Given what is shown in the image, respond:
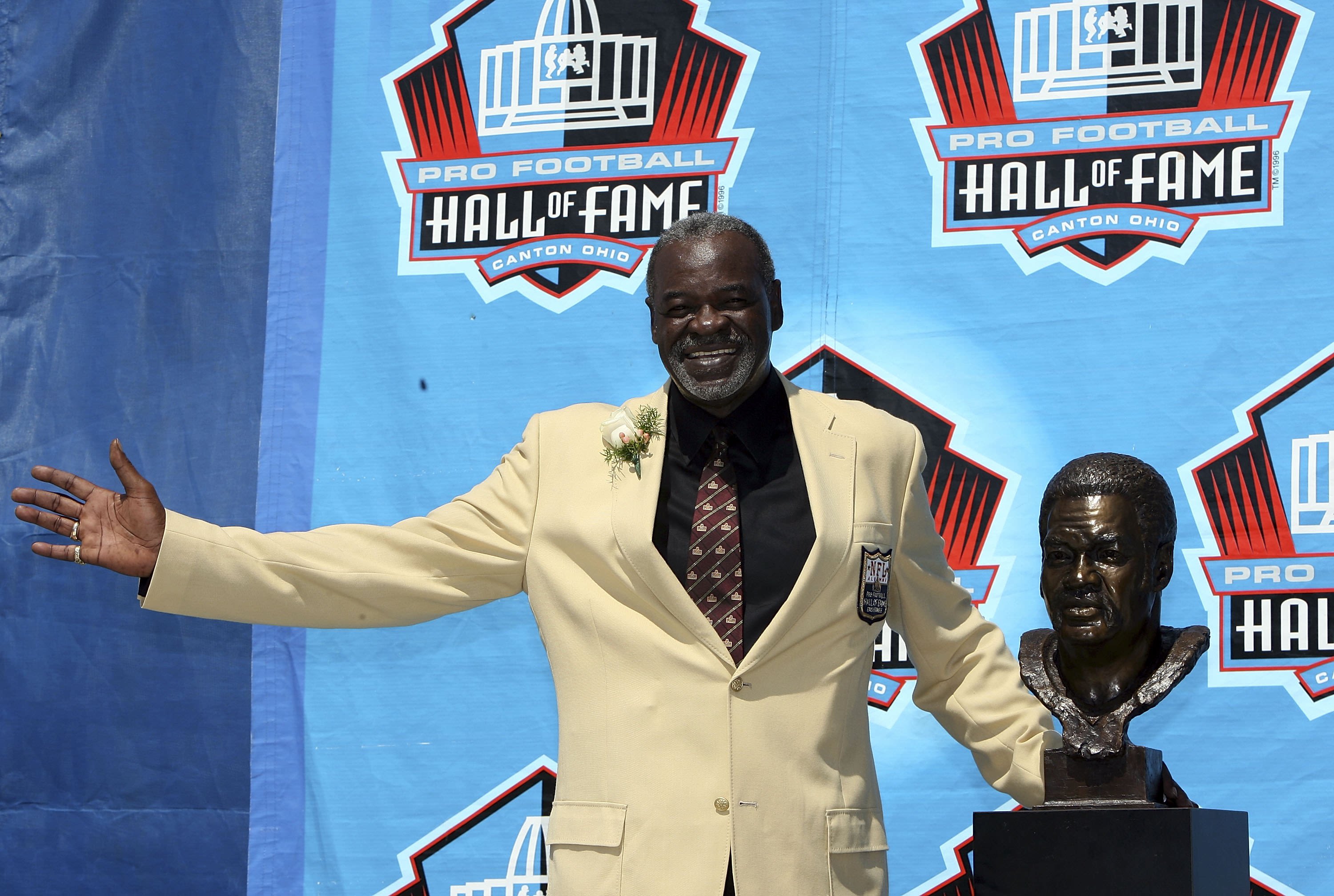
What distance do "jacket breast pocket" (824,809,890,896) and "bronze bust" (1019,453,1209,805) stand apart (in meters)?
0.26

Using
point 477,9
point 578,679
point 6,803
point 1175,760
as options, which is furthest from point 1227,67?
point 6,803

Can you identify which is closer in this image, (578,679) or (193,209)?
(578,679)

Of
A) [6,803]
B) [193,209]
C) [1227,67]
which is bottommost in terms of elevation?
[6,803]

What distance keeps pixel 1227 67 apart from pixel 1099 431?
83cm

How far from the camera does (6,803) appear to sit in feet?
11.8

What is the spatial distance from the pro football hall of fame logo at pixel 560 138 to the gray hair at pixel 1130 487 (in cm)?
152

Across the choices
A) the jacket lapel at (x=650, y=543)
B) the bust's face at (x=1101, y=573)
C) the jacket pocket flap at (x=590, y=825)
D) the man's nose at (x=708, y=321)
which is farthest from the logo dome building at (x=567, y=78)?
the jacket pocket flap at (x=590, y=825)

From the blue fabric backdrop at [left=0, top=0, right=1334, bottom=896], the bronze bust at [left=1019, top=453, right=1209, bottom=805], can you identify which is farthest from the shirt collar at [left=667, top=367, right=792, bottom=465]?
Answer: the blue fabric backdrop at [left=0, top=0, right=1334, bottom=896]

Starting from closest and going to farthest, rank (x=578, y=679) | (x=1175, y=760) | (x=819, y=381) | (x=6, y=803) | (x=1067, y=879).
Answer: (x=1067, y=879), (x=578, y=679), (x=1175, y=760), (x=819, y=381), (x=6, y=803)

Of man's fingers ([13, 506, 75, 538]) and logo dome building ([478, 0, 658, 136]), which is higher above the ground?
logo dome building ([478, 0, 658, 136])

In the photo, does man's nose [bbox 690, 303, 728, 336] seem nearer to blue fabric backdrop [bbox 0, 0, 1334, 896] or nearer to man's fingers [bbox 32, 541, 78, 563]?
man's fingers [bbox 32, 541, 78, 563]

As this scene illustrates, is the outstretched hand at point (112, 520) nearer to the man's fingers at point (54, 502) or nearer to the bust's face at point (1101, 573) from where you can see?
the man's fingers at point (54, 502)

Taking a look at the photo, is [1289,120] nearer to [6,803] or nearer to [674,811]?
[674,811]

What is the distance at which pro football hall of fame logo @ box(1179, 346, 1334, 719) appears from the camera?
9.82 feet
